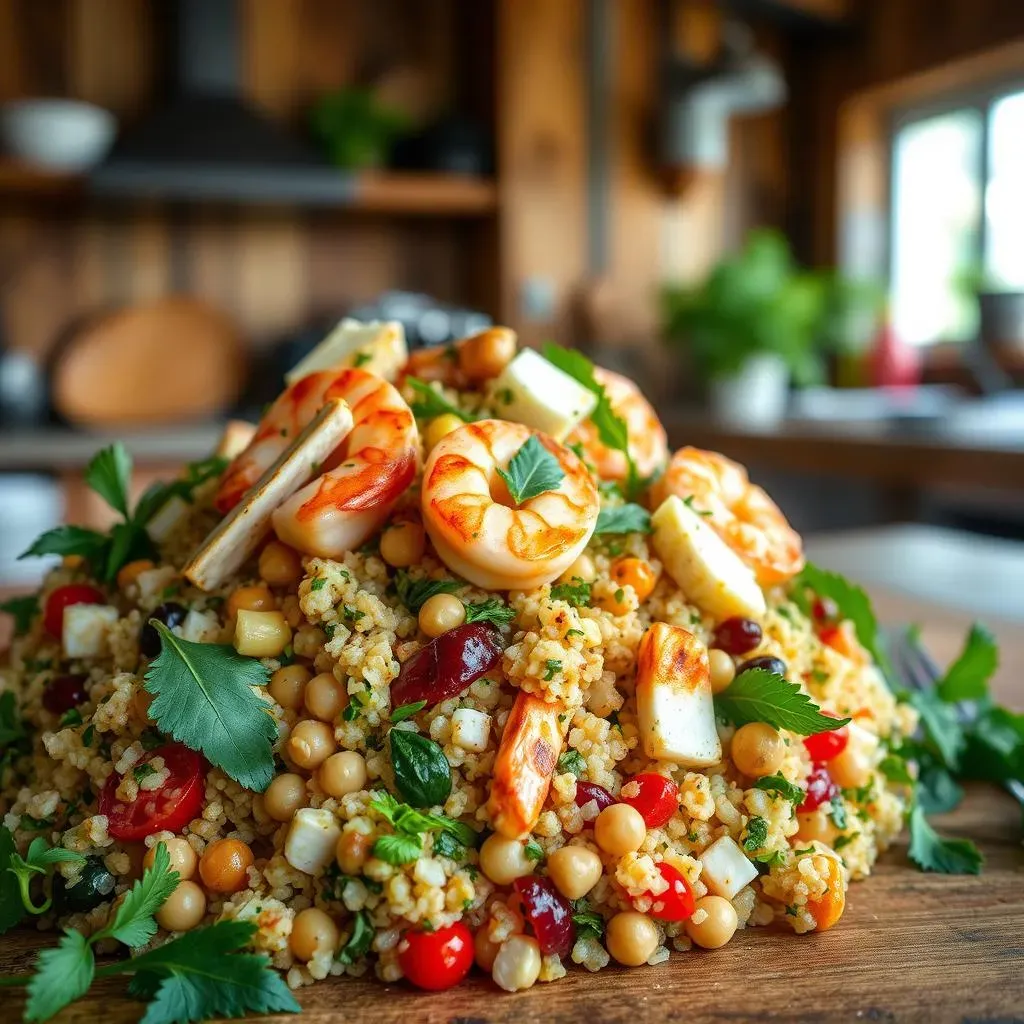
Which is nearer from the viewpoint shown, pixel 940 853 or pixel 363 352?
pixel 940 853

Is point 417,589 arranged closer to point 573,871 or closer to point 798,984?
point 573,871

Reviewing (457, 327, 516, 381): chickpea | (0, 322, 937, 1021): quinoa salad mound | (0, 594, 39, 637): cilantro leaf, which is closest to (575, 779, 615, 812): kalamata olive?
(0, 322, 937, 1021): quinoa salad mound

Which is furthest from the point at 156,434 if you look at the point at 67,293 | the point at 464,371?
the point at 464,371

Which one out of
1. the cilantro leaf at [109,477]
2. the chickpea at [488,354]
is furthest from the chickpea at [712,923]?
the cilantro leaf at [109,477]

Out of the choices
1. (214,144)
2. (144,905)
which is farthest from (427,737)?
(214,144)

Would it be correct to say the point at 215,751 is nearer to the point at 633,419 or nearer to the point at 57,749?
the point at 57,749

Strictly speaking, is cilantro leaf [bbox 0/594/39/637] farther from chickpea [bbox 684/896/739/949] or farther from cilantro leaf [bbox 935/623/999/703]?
cilantro leaf [bbox 935/623/999/703]
